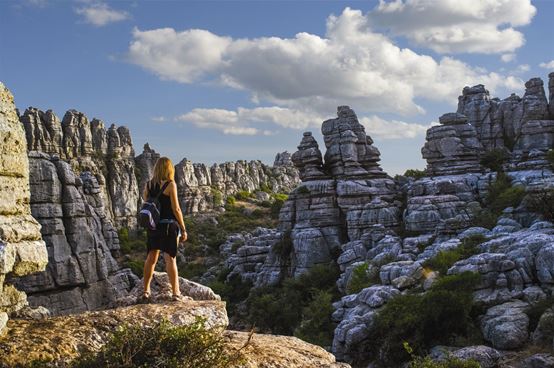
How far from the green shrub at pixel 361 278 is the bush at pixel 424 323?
5159 mm

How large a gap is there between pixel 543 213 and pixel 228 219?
40.0m

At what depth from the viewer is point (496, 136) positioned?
38312 mm

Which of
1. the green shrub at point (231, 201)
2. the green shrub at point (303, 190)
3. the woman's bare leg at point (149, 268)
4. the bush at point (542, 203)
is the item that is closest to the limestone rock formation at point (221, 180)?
the green shrub at point (231, 201)

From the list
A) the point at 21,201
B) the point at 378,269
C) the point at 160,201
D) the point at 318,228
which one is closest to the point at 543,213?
the point at 378,269

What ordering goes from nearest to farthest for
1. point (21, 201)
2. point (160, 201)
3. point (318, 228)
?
point (21, 201), point (160, 201), point (318, 228)

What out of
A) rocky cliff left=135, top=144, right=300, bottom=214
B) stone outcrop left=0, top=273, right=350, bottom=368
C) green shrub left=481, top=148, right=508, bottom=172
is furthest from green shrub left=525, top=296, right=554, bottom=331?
rocky cliff left=135, top=144, right=300, bottom=214

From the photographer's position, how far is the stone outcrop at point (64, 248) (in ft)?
55.3

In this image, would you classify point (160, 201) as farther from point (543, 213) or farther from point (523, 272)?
point (543, 213)

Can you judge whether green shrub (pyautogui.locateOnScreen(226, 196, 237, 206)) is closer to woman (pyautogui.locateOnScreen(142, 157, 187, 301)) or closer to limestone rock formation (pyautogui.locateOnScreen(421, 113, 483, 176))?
limestone rock formation (pyautogui.locateOnScreen(421, 113, 483, 176))

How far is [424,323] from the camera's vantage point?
14.6 metres

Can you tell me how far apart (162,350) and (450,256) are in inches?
609

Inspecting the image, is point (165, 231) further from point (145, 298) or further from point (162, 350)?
point (162, 350)

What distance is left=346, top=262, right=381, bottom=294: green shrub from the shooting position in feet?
68.4

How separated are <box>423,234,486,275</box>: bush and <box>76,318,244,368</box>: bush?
14.3 metres
